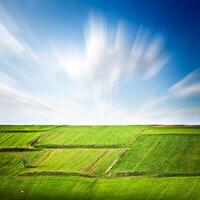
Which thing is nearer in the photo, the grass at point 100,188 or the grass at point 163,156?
the grass at point 100,188

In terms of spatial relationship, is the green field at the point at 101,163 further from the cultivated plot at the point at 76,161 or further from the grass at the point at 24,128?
the grass at the point at 24,128

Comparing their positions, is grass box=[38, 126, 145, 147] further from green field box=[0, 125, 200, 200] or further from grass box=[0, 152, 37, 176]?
grass box=[0, 152, 37, 176]

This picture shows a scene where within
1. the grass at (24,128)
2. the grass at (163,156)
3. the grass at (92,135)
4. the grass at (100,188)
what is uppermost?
the grass at (24,128)

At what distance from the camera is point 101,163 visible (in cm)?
6119

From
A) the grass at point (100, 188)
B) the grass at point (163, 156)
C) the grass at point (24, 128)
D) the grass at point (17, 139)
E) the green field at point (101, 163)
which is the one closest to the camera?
the grass at point (100, 188)

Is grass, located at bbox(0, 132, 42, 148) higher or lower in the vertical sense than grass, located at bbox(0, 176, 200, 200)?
higher

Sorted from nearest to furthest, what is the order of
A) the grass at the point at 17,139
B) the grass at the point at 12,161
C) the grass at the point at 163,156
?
1. the grass at the point at 163,156
2. the grass at the point at 12,161
3. the grass at the point at 17,139

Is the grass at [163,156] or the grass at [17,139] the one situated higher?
the grass at [17,139]

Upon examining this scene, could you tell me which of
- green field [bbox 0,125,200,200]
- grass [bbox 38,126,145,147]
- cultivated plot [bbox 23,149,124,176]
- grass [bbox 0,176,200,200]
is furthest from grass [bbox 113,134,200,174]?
grass [bbox 0,176,200,200]

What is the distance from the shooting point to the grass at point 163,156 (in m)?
55.7

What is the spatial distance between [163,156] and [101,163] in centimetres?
960

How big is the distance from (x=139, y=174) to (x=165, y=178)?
414cm

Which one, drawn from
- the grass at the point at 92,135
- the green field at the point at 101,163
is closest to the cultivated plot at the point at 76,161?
the green field at the point at 101,163

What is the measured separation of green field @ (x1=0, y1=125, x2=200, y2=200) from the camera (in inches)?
1901
